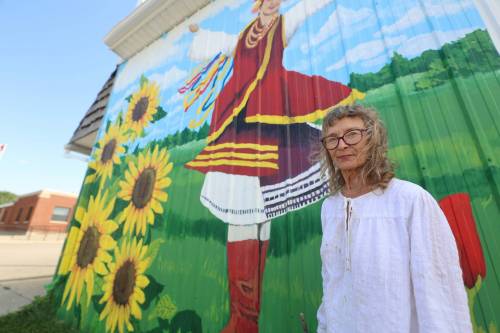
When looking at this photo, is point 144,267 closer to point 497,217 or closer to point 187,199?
point 187,199

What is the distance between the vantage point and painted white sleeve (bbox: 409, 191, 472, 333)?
69cm

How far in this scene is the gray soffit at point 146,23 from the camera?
4734mm

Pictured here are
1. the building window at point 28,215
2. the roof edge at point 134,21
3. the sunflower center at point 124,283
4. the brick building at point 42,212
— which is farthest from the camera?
the building window at point 28,215

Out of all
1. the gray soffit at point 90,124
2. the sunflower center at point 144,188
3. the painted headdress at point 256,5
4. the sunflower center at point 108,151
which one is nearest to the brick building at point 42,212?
the gray soffit at point 90,124

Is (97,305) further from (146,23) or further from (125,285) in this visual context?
(146,23)

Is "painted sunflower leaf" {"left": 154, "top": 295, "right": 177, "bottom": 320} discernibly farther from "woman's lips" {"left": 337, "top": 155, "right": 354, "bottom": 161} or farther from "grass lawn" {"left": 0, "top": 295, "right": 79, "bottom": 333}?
"woman's lips" {"left": 337, "top": 155, "right": 354, "bottom": 161}

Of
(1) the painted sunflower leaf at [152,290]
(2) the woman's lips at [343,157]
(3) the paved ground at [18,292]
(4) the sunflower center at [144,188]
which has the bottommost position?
(3) the paved ground at [18,292]

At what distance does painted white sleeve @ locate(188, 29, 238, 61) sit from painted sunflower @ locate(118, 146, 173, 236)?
5.56 ft

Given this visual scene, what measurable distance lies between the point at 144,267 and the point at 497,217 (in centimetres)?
334

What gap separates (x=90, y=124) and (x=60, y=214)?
2066cm

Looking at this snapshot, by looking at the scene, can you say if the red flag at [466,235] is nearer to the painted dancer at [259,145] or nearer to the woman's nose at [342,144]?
the painted dancer at [259,145]

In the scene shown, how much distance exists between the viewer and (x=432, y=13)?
1.96 m

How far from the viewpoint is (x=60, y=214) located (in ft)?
70.6

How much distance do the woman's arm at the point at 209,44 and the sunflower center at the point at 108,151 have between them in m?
2.26
